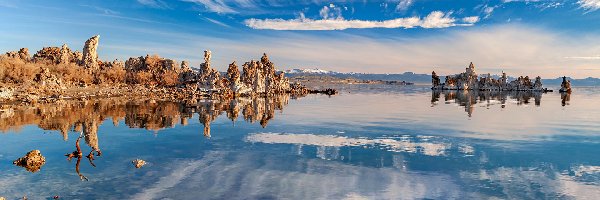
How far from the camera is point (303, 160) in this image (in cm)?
2512

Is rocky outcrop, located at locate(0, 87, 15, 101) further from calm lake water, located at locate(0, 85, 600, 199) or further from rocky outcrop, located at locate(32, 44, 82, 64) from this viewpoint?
rocky outcrop, located at locate(32, 44, 82, 64)

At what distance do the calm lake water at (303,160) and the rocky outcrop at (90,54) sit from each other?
9078 centimetres

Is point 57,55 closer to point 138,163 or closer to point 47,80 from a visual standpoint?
point 47,80

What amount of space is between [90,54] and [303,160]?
405 ft

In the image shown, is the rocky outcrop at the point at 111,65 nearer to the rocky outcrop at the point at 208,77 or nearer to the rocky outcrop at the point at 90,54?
the rocky outcrop at the point at 90,54

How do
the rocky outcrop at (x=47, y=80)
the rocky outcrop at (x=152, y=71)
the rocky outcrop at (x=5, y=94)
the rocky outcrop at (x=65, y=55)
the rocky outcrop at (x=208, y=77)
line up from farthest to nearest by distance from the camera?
the rocky outcrop at (x=152, y=71)
the rocky outcrop at (x=65, y=55)
the rocky outcrop at (x=208, y=77)
the rocky outcrop at (x=47, y=80)
the rocky outcrop at (x=5, y=94)

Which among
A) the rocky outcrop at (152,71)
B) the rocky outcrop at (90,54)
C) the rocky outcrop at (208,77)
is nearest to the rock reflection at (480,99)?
the rocky outcrop at (208,77)

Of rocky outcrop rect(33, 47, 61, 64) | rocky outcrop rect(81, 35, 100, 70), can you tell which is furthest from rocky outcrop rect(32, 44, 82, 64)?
rocky outcrop rect(81, 35, 100, 70)

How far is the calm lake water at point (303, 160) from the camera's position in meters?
18.6

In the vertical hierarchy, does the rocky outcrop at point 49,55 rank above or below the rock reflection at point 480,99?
above

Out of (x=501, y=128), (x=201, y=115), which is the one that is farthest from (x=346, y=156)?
(x=201, y=115)

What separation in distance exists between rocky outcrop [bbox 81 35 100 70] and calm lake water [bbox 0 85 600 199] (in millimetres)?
90778

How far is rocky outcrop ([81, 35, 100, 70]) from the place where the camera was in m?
128

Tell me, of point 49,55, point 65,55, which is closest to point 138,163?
point 65,55
